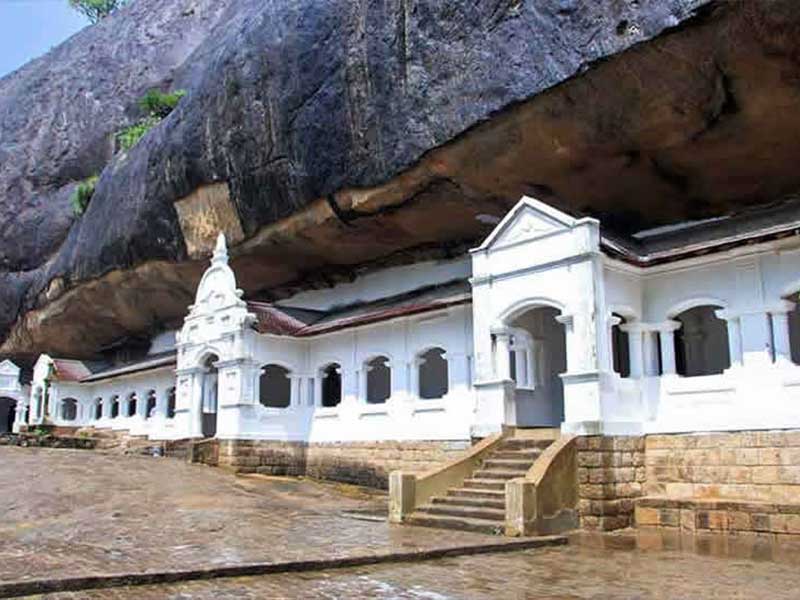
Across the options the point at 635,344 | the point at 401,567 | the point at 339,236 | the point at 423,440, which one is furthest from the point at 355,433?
the point at 401,567

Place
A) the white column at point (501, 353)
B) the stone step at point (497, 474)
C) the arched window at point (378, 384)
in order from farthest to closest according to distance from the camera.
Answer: the arched window at point (378, 384) < the white column at point (501, 353) < the stone step at point (497, 474)

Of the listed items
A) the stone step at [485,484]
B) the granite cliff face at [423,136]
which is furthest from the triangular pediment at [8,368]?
the stone step at [485,484]

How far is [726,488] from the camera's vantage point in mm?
13508

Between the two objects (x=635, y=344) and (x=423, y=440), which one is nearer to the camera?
(x=635, y=344)

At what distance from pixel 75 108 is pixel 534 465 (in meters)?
32.7

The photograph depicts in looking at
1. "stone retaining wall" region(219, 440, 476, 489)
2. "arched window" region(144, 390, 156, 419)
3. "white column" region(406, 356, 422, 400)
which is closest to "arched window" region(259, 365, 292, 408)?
"stone retaining wall" region(219, 440, 476, 489)

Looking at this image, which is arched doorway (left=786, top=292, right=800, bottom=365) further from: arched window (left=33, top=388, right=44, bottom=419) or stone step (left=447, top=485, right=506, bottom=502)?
arched window (left=33, top=388, right=44, bottom=419)

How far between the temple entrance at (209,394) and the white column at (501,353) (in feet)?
35.0

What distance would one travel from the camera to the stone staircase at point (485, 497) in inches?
513

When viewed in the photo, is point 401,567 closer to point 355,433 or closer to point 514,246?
point 514,246

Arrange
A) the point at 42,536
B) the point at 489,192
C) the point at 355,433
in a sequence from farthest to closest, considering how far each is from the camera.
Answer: the point at 355,433 → the point at 489,192 → the point at 42,536

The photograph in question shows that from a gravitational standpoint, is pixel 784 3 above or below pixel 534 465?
above

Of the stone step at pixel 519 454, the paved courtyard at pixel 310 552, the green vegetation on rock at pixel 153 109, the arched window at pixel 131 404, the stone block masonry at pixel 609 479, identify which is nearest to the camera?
the paved courtyard at pixel 310 552

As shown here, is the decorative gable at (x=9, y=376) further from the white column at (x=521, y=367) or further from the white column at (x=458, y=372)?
the white column at (x=521, y=367)
